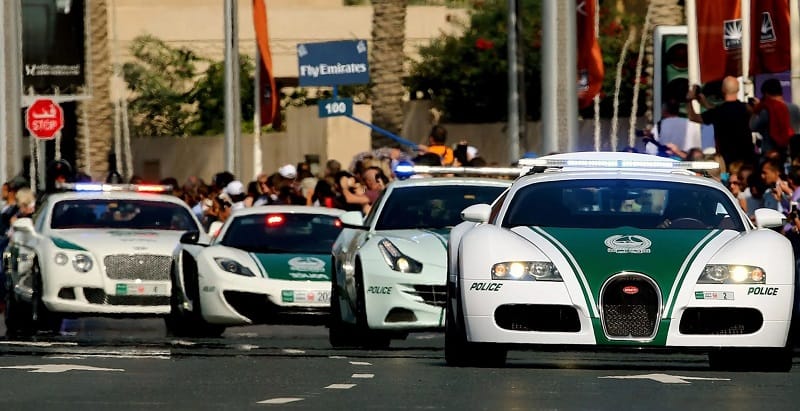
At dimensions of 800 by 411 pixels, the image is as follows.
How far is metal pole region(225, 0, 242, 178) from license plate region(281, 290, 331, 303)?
2479cm

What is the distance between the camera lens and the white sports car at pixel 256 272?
71.8 ft

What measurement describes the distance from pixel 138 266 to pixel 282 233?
5.60 ft

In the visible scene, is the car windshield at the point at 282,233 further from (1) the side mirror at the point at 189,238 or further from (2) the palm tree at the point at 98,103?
(2) the palm tree at the point at 98,103

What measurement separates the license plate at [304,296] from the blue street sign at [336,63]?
14853mm

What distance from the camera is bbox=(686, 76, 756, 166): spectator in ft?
80.3

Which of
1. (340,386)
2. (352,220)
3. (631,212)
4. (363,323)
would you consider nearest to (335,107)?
(352,220)

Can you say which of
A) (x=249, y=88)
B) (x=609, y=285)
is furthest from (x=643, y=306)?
(x=249, y=88)

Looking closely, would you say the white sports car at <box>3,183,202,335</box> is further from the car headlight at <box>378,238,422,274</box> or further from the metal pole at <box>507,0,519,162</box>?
the metal pole at <box>507,0,519,162</box>

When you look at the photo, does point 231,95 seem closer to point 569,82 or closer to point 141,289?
point 569,82

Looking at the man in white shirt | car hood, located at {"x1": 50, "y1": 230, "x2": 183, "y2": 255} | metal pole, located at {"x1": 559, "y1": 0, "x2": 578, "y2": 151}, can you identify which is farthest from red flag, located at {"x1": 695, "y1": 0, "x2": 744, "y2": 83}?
car hood, located at {"x1": 50, "y1": 230, "x2": 183, "y2": 255}

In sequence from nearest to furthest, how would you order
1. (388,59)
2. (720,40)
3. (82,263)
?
1. (82,263)
2. (720,40)
3. (388,59)

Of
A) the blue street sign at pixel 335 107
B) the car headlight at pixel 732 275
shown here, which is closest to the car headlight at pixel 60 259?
the car headlight at pixel 732 275

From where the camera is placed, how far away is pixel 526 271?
14742mm

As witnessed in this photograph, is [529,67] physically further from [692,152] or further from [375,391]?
[375,391]
